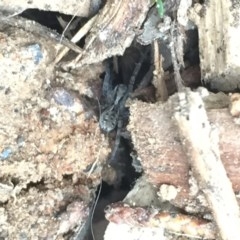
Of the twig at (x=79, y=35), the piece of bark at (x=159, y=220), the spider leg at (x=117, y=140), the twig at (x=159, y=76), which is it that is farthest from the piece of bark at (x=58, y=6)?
the piece of bark at (x=159, y=220)

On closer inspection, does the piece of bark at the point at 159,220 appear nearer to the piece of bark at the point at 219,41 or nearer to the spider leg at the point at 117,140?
the spider leg at the point at 117,140

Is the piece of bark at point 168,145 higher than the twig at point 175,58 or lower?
lower

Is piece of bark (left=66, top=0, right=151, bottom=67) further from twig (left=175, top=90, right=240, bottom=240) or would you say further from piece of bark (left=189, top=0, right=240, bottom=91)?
twig (left=175, top=90, right=240, bottom=240)

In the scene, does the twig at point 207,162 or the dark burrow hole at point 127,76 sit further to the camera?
the dark burrow hole at point 127,76

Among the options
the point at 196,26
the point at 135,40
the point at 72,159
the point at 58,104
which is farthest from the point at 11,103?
the point at 196,26

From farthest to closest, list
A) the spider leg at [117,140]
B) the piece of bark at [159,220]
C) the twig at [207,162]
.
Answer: the spider leg at [117,140] → the piece of bark at [159,220] → the twig at [207,162]

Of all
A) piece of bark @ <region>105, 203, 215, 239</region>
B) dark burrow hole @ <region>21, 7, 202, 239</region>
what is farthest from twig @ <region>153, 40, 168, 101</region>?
piece of bark @ <region>105, 203, 215, 239</region>

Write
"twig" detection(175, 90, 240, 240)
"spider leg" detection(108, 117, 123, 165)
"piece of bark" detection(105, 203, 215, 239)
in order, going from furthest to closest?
"spider leg" detection(108, 117, 123, 165), "piece of bark" detection(105, 203, 215, 239), "twig" detection(175, 90, 240, 240)
